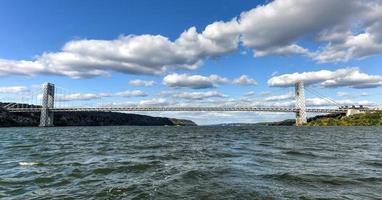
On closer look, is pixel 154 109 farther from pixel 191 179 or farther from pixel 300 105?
pixel 191 179

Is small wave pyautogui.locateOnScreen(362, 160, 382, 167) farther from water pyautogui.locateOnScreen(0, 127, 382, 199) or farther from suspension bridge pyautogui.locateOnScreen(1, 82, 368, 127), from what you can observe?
suspension bridge pyautogui.locateOnScreen(1, 82, 368, 127)

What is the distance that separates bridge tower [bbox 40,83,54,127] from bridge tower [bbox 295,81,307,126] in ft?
379

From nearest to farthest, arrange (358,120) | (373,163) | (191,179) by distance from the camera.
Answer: (191,179), (373,163), (358,120)

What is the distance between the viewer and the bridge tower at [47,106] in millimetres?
173500

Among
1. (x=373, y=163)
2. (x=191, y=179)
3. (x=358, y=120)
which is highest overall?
(x=358, y=120)

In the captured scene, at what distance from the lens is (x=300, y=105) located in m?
184

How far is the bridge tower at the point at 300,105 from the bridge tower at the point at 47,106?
379 feet

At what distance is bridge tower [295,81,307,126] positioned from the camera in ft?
587

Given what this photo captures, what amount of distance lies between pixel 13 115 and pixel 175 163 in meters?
191

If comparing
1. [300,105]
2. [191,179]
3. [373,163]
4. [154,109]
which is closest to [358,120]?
[300,105]

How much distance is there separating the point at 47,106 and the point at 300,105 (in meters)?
120

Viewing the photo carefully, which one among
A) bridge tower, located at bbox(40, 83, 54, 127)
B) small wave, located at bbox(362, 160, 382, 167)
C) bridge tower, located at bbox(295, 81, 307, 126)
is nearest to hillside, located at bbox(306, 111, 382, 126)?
bridge tower, located at bbox(295, 81, 307, 126)

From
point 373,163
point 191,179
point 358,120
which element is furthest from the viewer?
point 358,120

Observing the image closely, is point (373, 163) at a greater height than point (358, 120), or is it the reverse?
point (358, 120)
